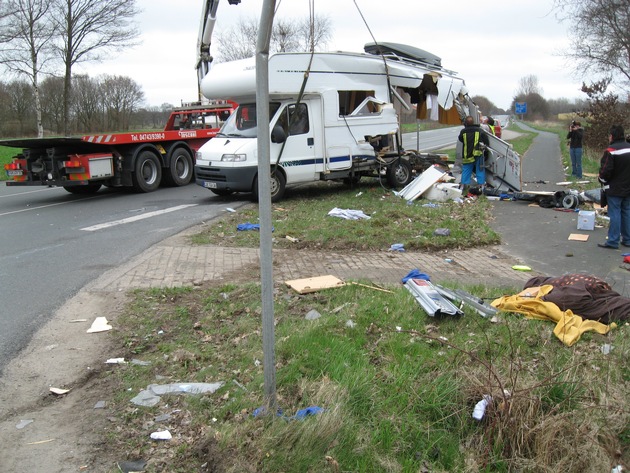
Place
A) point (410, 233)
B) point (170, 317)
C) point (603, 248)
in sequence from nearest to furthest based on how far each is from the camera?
point (170, 317) < point (603, 248) < point (410, 233)

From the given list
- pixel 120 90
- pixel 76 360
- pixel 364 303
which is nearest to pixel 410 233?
pixel 364 303

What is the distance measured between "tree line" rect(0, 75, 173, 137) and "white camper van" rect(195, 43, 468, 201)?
26718 mm

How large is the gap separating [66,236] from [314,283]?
519 cm

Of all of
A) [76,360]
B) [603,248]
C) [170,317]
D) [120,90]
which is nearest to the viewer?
[76,360]

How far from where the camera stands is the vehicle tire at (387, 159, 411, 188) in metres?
14.7

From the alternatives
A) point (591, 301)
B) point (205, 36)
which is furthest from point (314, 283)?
point (205, 36)

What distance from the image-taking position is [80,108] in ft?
159

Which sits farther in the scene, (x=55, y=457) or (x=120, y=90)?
(x=120, y=90)

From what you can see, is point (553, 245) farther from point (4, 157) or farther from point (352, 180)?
point (4, 157)

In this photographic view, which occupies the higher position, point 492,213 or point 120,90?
point 120,90

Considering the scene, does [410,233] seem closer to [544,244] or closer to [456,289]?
[544,244]

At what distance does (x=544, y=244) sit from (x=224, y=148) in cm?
705

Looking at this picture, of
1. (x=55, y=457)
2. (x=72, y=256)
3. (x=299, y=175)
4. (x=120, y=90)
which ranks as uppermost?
(x=120, y=90)

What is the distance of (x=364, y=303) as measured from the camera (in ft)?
18.1
